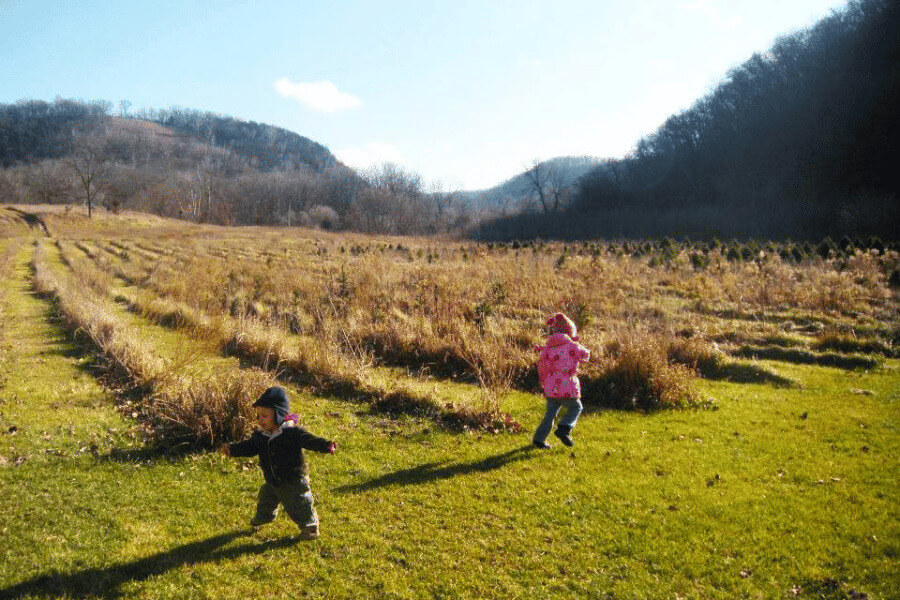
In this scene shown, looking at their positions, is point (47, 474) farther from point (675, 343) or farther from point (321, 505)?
point (675, 343)

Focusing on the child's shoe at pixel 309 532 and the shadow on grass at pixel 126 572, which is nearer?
the shadow on grass at pixel 126 572

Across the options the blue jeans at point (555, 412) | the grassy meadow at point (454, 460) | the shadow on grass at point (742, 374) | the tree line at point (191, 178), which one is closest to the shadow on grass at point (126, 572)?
the grassy meadow at point (454, 460)

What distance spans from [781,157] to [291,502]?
69.6 m

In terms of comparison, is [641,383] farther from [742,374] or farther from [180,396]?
[180,396]

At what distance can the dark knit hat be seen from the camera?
13.1ft

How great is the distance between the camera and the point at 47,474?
199 inches

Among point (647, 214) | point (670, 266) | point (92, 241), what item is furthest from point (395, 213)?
point (670, 266)

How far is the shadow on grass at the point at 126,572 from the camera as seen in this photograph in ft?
11.2

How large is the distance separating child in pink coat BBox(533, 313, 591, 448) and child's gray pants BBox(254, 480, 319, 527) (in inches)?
119

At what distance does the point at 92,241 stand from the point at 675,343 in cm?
4661

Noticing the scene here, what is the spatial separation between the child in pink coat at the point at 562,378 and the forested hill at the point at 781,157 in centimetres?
3885

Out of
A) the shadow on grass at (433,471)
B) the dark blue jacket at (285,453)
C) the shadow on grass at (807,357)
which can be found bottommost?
the shadow on grass at (433,471)

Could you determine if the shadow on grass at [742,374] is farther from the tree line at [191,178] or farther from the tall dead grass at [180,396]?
the tree line at [191,178]

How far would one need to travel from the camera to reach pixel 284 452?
3.98 meters
